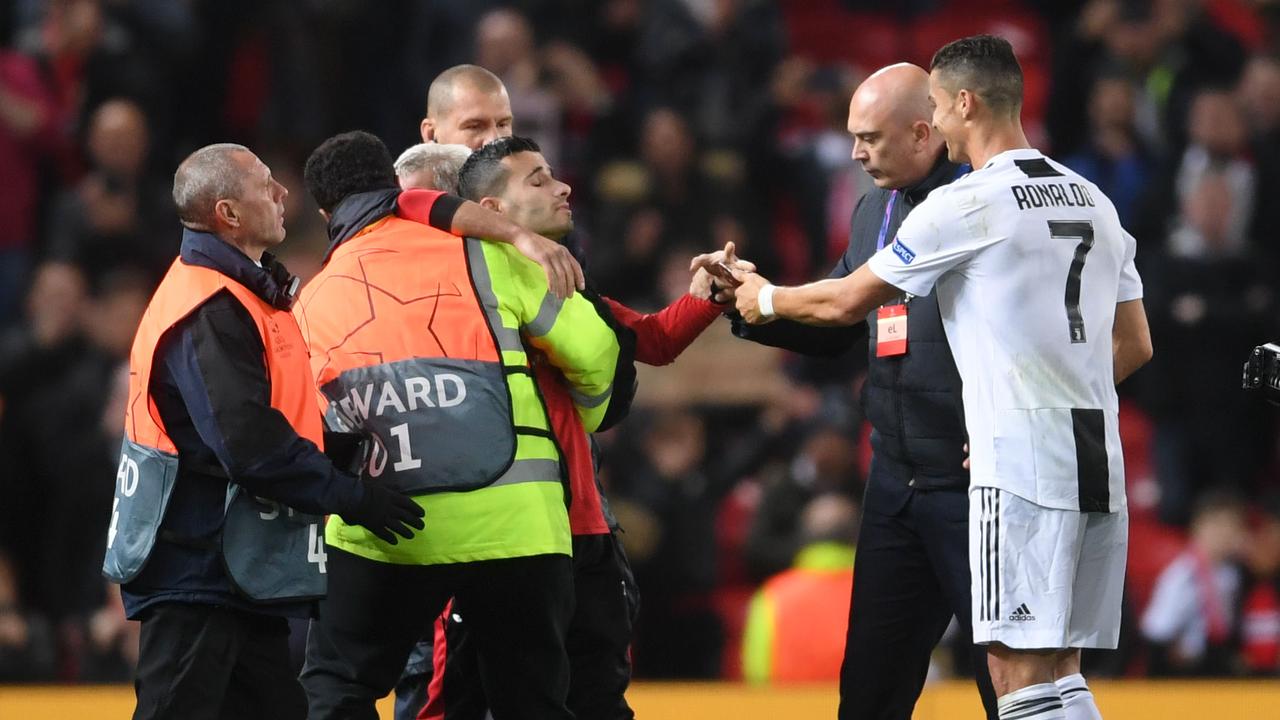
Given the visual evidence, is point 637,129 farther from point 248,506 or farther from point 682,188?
point 248,506

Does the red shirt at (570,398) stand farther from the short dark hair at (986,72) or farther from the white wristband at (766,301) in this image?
the short dark hair at (986,72)

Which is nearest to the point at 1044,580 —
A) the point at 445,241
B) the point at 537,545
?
the point at 537,545

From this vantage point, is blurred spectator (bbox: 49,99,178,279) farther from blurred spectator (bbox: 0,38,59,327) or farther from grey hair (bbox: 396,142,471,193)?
grey hair (bbox: 396,142,471,193)

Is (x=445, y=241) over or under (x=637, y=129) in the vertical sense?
under

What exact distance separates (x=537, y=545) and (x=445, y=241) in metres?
0.76

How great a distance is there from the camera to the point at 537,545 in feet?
13.9

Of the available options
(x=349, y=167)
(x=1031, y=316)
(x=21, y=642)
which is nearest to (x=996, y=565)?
(x=1031, y=316)

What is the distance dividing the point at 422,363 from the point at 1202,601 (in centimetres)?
510

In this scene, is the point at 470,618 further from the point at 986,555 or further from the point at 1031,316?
the point at 1031,316

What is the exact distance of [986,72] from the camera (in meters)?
4.27

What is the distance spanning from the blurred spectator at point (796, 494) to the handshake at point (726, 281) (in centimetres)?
321

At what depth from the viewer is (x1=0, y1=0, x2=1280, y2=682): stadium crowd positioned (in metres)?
8.13

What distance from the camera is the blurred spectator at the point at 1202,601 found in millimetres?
8023

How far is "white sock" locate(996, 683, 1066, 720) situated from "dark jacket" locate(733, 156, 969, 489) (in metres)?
0.69
